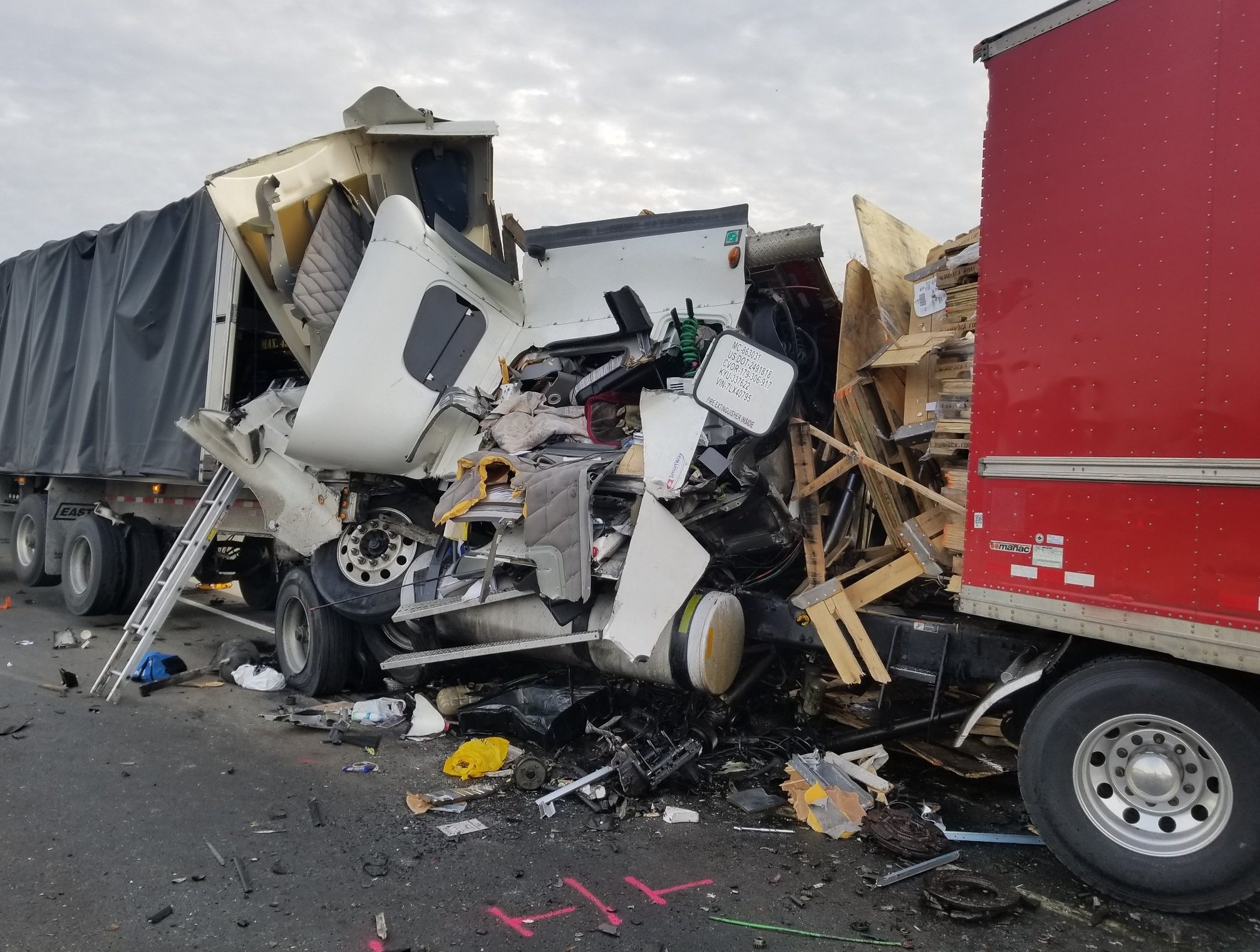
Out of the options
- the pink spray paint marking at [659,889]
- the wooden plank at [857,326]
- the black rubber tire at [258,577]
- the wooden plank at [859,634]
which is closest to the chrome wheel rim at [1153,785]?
the wooden plank at [859,634]

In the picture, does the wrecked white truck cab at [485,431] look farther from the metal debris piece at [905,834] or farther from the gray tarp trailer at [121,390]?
the metal debris piece at [905,834]

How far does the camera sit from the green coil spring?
5.06 m

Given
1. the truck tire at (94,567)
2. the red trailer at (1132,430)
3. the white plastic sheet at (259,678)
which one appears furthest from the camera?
the truck tire at (94,567)

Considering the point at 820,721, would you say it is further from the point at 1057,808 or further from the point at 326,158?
the point at 326,158

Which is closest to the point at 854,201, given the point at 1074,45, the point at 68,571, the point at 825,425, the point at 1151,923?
the point at 825,425

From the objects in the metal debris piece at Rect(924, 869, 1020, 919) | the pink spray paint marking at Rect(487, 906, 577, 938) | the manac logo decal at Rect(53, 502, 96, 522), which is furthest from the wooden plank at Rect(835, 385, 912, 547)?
the manac logo decal at Rect(53, 502, 96, 522)

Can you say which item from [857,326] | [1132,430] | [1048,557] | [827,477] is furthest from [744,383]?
[1132,430]

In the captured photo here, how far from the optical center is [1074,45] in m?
3.29

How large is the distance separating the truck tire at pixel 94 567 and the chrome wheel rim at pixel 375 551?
161 inches

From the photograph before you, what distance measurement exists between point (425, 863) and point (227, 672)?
144 inches

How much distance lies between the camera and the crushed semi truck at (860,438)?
2.93 metres

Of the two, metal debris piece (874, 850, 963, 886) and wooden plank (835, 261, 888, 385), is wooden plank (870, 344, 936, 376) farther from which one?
metal debris piece (874, 850, 963, 886)

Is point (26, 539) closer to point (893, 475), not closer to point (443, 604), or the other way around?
point (443, 604)

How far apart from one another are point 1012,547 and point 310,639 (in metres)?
4.59
